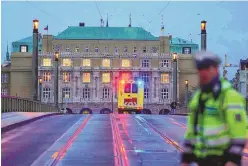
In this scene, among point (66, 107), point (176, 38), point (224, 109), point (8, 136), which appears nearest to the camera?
point (224, 109)

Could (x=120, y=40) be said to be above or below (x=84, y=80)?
above

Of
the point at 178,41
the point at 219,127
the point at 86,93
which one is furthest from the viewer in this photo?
the point at 178,41

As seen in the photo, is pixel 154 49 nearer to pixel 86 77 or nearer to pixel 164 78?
pixel 164 78

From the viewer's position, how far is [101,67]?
5177 inches

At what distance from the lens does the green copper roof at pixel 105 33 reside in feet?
442

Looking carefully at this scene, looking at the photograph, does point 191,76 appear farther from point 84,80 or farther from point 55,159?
point 55,159

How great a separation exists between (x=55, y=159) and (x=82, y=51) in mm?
117886

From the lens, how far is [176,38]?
150m

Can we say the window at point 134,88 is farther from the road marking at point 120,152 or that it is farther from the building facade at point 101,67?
the building facade at point 101,67

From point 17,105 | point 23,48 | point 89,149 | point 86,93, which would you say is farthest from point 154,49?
point 89,149

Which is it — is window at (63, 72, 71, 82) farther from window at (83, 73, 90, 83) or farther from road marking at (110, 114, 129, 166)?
road marking at (110, 114, 129, 166)

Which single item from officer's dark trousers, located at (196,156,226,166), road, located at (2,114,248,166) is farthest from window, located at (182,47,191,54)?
officer's dark trousers, located at (196,156,226,166)

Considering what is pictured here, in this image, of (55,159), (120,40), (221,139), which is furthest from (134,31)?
(221,139)

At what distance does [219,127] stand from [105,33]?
132 meters
